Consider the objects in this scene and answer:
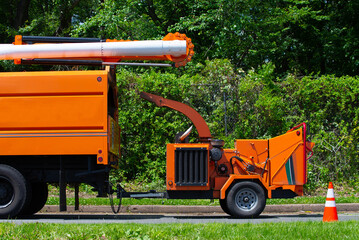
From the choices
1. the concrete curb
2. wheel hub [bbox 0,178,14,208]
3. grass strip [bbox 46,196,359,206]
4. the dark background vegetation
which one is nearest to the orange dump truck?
wheel hub [bbox 0,178,14,208]

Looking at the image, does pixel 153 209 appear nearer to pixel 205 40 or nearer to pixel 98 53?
pixel 98 53

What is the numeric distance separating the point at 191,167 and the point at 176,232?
3134mm

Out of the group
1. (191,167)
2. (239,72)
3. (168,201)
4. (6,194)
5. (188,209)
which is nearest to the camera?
(6,194)

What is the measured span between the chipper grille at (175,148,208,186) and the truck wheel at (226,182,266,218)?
1.97 ft

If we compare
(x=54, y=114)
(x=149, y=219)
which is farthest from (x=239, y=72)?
(x=54, y=114)

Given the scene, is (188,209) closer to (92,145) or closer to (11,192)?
(92,145)

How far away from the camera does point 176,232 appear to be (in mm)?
6711

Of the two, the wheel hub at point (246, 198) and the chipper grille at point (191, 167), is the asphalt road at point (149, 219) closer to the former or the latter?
the wheel hub at point (246, 198)

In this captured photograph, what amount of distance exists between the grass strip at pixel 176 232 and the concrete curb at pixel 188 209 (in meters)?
4.27

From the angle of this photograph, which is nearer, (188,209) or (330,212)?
(330,212)

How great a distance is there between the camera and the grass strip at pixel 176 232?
21.5 feet

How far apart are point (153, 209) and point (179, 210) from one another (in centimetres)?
59

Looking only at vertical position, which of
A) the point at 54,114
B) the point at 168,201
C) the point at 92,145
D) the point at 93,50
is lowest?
the point at 168,201

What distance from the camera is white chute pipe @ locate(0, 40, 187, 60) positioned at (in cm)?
962
